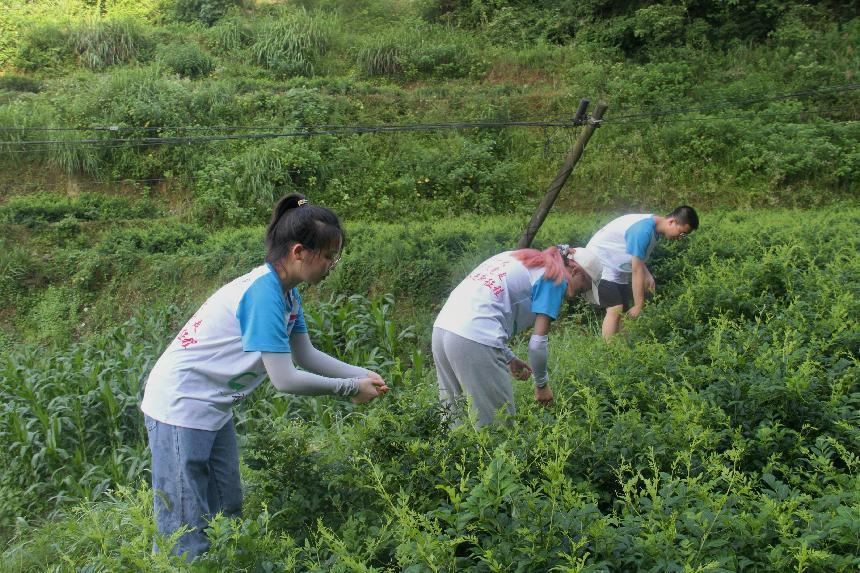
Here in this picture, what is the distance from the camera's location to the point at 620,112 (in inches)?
→ 600

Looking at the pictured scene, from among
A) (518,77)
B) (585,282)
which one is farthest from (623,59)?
(585,282)

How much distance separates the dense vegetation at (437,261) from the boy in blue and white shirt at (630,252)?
1.47 feet

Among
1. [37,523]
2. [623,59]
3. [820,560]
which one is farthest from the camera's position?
[623,59]

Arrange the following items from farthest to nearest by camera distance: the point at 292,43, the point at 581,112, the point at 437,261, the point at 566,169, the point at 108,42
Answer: the point at 108,42, the point at 292,43, the point at 437,261, the point at 566,169, the point at 581,112

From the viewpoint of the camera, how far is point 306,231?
301cm

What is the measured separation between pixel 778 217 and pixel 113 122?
1247 centimetres

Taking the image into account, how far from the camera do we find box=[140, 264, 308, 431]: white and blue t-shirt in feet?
9.82

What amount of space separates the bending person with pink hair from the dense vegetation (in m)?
0.39

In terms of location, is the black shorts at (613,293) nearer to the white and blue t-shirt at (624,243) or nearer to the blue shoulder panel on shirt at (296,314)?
the white and blue t-shirt at (624,243)

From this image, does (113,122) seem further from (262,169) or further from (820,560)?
(820,560)

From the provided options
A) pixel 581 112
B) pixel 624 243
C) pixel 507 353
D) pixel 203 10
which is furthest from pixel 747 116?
pixel 203 10

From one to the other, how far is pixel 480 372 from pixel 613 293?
324 cm

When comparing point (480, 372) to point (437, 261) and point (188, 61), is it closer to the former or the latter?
point (437, 261)

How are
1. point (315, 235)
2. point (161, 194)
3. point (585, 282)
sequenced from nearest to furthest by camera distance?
point (315, 235) → point (585, 282) → point (161, 194)
